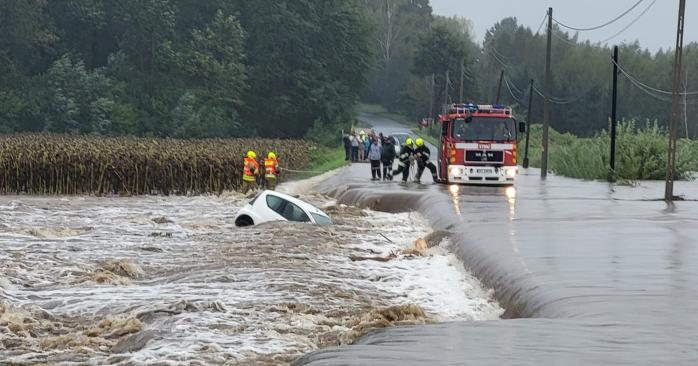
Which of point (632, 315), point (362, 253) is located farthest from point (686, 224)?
point (632, 315)

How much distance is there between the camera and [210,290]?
55.2ft

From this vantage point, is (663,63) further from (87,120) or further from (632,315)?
(632,315)

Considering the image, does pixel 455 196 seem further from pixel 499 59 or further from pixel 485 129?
pixel 499 59

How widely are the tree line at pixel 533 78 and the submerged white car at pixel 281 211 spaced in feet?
232

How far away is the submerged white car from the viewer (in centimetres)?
2573

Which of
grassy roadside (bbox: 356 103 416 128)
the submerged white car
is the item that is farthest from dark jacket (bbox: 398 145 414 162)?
grassy roadside (bbox: 356 103 416 128)

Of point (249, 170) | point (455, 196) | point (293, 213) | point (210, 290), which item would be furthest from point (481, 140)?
point (210, 290)

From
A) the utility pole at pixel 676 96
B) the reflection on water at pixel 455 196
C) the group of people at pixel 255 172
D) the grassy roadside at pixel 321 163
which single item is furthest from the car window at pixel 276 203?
the grassy roadside at pixel 321 163

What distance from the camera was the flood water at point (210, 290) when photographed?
12984 millimetres

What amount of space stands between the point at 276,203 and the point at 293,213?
50cm

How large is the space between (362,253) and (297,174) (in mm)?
33158

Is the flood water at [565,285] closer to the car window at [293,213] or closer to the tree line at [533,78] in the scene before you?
the car window at [293,213]

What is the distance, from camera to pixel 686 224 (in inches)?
964

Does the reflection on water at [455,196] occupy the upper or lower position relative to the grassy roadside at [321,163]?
lower
